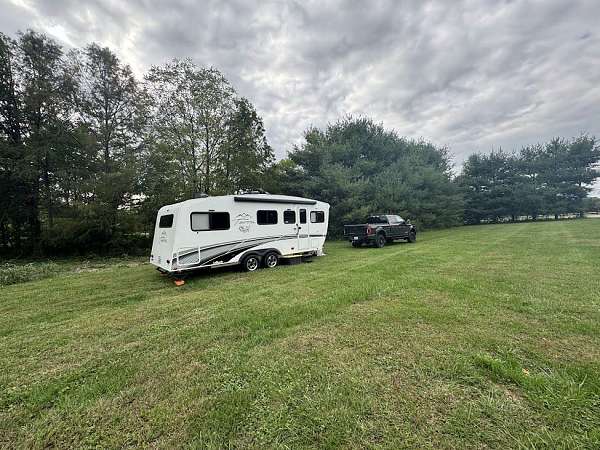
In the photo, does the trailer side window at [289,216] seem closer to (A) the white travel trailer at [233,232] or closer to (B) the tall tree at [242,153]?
(A) the white travel trailer at [233,232]

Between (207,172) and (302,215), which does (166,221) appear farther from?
(207,172)

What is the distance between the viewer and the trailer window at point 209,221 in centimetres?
701

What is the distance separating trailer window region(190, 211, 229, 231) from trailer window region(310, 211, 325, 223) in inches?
139

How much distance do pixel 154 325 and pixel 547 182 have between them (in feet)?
162

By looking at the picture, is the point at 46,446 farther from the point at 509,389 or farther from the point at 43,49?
the point at 43,49

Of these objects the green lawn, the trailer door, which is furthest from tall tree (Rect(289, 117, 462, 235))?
the green lawn

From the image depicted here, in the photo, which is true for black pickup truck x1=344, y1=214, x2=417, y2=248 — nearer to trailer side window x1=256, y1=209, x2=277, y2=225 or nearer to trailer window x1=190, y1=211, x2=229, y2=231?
trailer side window x1=256, y1=209, x2=277, y2=225

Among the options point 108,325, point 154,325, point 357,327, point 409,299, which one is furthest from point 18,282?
point 409,299

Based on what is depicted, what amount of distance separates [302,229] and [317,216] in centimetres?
92

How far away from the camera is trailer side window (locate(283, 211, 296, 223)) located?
8.98 metres

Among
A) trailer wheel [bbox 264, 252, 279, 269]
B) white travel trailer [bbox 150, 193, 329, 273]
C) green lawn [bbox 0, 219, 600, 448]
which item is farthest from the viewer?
trailer wheel [bbox 264, 252, 279, 269]

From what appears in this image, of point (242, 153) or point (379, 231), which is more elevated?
point (242, 153)

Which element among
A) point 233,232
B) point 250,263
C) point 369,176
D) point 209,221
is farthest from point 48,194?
point 369,176

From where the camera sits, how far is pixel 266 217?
847cm
